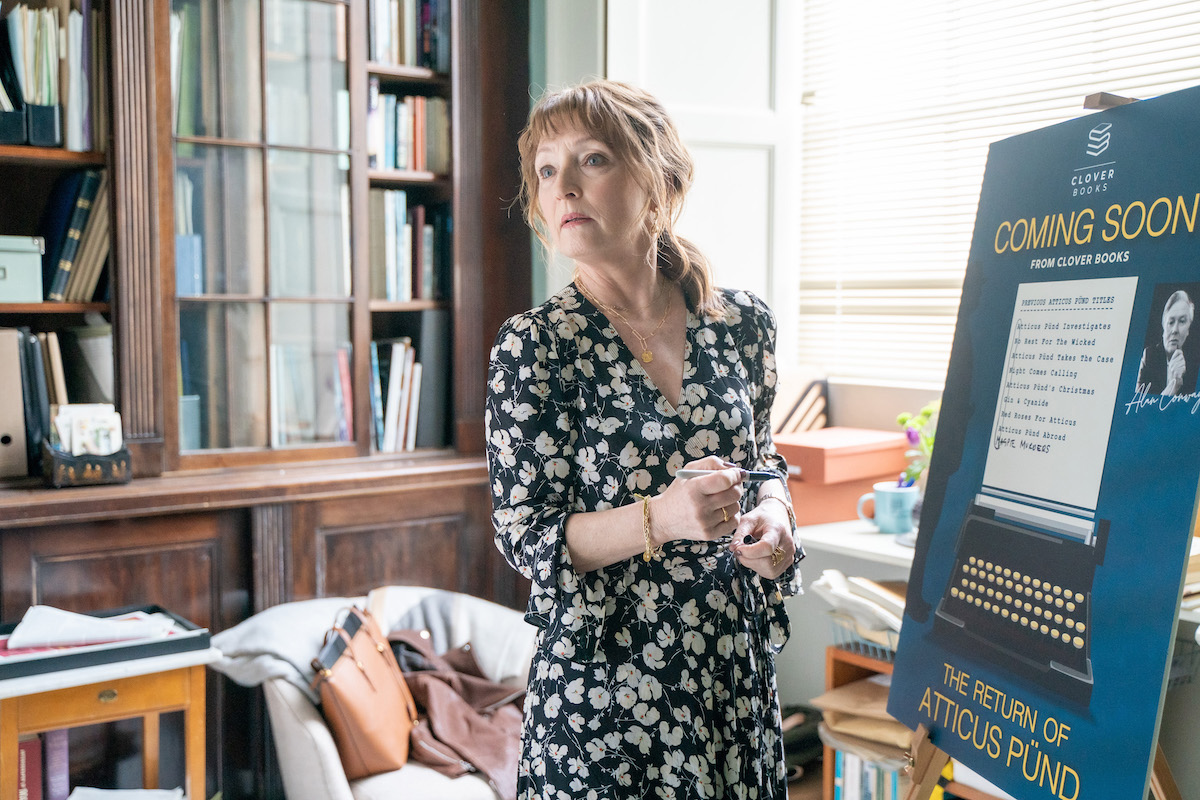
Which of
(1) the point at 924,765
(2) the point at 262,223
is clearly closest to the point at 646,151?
(1) the point at 924,765

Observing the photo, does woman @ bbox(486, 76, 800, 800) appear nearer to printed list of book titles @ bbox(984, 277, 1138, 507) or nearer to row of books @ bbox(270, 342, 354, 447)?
printed list of book titles @ bbox(984, 277, 1138, 507)

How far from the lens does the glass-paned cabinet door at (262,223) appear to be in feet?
8.25

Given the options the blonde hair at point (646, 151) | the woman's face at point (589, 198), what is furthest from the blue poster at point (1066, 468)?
the woman's face at point (589, 198)

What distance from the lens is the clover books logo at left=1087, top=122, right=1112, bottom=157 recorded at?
1294mm

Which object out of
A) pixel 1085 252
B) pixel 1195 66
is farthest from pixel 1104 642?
pixel 1195 66

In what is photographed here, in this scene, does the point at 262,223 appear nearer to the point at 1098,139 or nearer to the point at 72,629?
the point at 72,629

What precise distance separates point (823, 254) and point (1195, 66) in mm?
1099

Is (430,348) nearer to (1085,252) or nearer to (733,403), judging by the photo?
(733,403)

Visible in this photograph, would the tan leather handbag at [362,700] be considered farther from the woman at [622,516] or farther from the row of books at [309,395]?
the woman at [622,516]

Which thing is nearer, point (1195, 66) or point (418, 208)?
point (1195, 66)

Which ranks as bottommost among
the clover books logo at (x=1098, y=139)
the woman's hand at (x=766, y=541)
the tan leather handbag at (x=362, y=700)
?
the tan leather handbag at (x=362, y=700)

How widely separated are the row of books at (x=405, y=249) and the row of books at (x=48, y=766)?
4.50 ft

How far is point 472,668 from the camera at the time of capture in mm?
2451

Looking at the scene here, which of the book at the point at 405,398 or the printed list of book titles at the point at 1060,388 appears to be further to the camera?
the book at the point at 405,398
